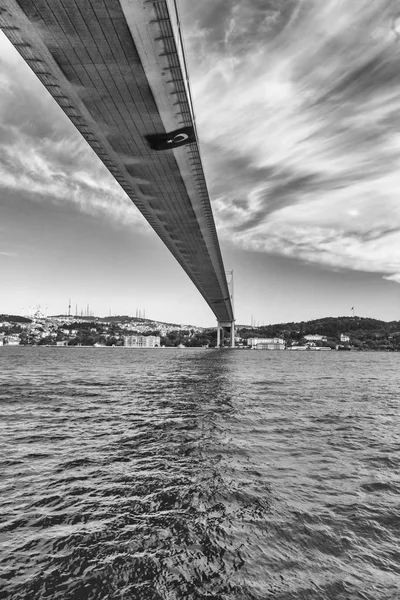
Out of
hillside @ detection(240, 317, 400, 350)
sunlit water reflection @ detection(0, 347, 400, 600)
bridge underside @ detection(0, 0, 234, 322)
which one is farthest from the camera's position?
hillside @ detection(240, 317, 400, 350)

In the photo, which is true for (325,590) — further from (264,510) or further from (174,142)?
(174,142)

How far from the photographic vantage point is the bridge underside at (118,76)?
1002 cm

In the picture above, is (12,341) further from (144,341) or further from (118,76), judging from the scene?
(118,76)

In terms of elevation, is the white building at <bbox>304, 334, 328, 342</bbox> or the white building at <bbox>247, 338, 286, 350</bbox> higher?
the white building at <bbox>304, 334, 328, 342</bbox>

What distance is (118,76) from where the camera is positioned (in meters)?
12.5

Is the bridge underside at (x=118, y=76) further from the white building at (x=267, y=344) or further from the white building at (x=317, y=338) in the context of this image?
the white building at (x=317, y=338)

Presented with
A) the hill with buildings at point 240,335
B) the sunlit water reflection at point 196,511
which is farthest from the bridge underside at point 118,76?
the hill with buildings at point 240,335

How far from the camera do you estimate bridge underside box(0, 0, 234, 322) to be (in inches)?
394

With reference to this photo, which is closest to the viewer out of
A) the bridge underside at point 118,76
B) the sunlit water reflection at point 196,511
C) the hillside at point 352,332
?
the sunlit water reflection at point 196,511

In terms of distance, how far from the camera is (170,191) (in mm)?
22328

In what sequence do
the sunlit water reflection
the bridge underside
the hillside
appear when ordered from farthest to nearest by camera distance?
1. the hillside
2. the bridge underside
3. the sunlit water reflection

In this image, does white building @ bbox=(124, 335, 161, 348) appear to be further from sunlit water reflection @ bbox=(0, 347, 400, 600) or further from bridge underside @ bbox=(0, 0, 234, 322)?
sunlit water reflection @ bbox=(0, 347, 400, 600)

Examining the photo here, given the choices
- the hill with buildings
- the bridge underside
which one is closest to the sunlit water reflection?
the bridge underside

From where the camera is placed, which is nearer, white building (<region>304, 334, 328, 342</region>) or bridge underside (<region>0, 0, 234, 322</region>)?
bridge underside (<region>0, 0, 234, 322</region>)
